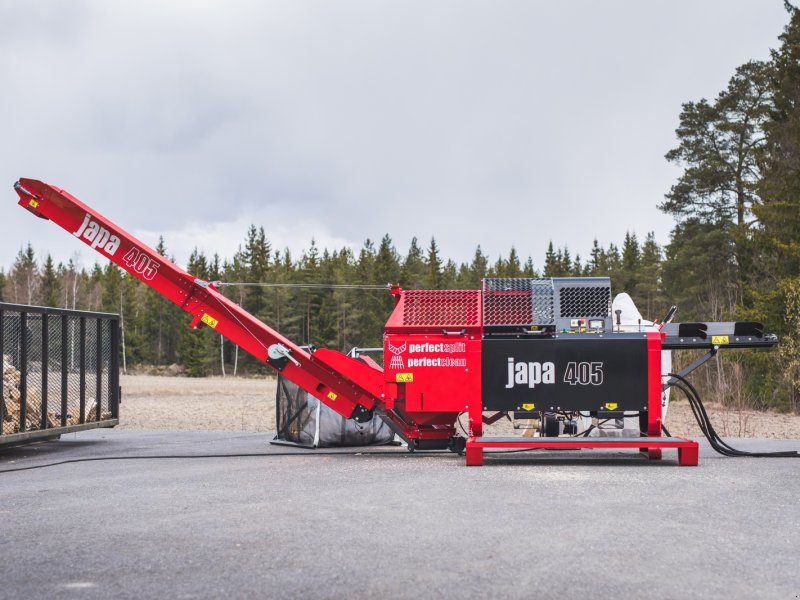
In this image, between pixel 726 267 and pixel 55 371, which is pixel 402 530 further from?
pixel 726 267

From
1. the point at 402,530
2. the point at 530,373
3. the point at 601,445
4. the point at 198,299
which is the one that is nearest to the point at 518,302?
the point at 530,373

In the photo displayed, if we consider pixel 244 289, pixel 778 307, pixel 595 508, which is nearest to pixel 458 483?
pixel 595 508

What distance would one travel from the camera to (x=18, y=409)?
463 inches

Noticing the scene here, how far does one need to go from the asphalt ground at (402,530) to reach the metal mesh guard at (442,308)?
185 cm

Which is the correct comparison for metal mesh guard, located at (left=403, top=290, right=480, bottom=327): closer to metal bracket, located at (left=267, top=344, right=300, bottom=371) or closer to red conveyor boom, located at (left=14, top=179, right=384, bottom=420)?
red conveyor boom, located at (left=14, top=179, right=384, bottom=420)

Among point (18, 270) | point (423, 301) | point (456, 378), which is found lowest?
point (456, 378)

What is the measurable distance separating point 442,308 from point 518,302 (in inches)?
39.5

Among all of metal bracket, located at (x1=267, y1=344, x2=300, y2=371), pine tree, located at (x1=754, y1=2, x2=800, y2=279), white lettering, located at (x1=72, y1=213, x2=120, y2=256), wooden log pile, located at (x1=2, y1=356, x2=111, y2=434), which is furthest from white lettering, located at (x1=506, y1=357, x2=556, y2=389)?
pine tree, located at (x1=754, y1=2, x2=800, y2=279)

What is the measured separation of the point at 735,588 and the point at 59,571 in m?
3.91

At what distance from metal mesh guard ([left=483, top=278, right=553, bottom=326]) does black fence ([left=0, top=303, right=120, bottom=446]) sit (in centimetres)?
655

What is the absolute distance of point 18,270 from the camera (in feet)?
377

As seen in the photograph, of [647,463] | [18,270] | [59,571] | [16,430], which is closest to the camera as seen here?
[59,571]

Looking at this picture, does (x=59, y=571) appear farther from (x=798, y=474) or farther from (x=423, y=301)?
(x=798, y=474)

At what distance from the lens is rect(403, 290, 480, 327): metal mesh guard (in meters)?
10.8
